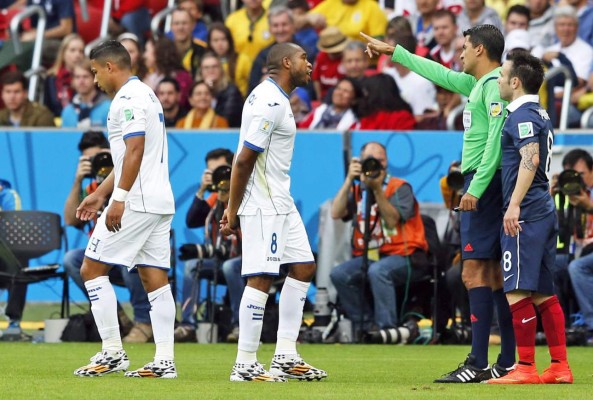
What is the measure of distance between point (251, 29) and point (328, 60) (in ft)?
4.93

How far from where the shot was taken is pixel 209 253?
15328mm

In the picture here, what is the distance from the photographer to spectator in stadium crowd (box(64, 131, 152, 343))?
14.6 metres

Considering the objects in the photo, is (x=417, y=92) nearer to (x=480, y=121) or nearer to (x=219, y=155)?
(x=219, y=155)

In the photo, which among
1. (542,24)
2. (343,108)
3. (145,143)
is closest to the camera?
(145,143)

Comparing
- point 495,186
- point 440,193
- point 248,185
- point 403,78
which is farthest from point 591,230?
point 248,185

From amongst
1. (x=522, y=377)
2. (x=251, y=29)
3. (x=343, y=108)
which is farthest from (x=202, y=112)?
(x=522, y=377)

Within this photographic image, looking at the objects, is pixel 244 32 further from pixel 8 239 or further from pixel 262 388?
pixel 262 388

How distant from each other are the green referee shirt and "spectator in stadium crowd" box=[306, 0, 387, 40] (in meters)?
8.83

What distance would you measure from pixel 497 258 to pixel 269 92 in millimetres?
1969

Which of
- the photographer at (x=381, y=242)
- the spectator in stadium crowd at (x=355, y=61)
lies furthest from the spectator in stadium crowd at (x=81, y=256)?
the spectator in stadium crowd at (x=355, y=61)

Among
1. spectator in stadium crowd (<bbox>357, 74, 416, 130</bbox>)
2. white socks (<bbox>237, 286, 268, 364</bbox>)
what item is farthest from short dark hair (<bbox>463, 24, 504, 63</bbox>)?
spectator in stadium crowd (<bbox>357, 74, 416, 130</bbox>)

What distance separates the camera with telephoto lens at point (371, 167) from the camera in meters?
14.5

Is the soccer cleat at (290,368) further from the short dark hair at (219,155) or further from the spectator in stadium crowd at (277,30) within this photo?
the spectator in stadium crowd at (277,30)

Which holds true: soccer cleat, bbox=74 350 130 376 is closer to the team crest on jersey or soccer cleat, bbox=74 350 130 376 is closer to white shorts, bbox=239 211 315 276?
white shorts, bbox=239 211 315 276
